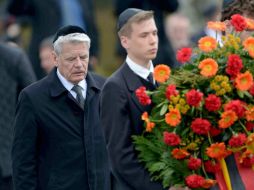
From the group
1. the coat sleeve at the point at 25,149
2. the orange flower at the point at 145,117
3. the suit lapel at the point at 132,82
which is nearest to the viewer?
the orange flower at the point at 145,117

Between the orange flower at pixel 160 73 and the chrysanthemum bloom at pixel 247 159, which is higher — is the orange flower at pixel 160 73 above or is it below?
above

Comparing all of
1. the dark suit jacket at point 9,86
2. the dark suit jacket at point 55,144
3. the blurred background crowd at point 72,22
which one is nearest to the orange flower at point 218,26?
the dark suit jacket at point 55,144

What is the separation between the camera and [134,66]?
371 inches

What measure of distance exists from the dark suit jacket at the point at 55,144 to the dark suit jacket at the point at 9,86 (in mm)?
1785

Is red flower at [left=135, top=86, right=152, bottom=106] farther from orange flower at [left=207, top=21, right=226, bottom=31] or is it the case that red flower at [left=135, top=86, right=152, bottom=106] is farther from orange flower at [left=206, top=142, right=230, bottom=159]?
orange flower at [left=207, top=21, right=226, bottom=31]

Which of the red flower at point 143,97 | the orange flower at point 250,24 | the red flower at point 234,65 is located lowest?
the red flower at point 143,97

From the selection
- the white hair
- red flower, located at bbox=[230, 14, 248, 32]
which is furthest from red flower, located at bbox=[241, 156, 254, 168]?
the white hair

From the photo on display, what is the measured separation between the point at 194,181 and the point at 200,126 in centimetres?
37

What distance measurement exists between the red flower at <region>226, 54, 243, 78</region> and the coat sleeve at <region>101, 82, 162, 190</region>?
0.82 metres

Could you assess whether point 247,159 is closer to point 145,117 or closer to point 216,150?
point 216,150

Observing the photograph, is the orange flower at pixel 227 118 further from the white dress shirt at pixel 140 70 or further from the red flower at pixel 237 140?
the white dress shirt at pixel 140 70

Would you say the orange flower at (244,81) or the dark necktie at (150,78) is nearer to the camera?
the orange flower at (244,81)

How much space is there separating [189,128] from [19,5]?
22.9ft

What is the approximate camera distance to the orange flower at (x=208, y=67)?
877cm
